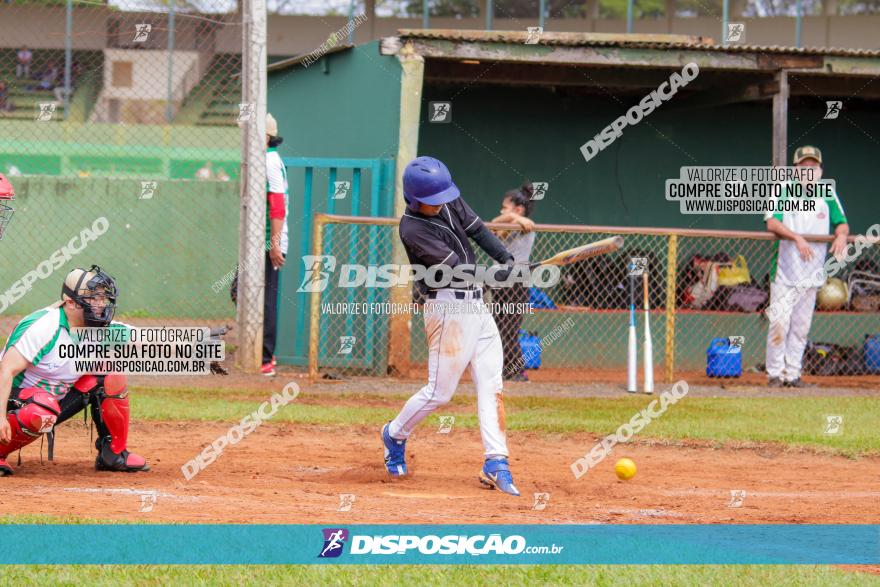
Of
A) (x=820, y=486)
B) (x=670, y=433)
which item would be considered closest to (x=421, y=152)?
(x=670, y=433)

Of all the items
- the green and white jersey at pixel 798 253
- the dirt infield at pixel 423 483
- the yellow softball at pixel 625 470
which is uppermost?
the green and white jersey at pixel 798 253

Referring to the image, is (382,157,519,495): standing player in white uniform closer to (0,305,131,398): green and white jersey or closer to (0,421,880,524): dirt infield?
(0,421,880,524): dirt infield

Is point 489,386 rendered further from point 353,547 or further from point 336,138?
point 336,138

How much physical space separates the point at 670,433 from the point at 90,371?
467cm

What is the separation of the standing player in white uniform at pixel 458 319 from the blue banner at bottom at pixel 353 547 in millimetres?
1642

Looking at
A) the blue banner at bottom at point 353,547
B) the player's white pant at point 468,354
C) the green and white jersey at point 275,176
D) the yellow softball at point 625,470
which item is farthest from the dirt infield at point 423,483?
the green and white jersey at point 275,176

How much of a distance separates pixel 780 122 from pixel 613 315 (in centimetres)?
294

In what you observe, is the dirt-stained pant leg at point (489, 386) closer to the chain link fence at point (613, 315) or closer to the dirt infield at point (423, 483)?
the dirt infield at point (423, 483)

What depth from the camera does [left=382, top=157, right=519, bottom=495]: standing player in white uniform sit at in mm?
7145

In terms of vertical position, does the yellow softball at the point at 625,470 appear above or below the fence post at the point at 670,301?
below

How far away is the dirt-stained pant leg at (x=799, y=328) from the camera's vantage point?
40.3ft

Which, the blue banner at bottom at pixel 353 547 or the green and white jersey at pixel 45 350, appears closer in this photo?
the blue banner at bottom at pixel 353 547

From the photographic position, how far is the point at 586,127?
1648 centimetres

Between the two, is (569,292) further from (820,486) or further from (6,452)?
(6,452)
